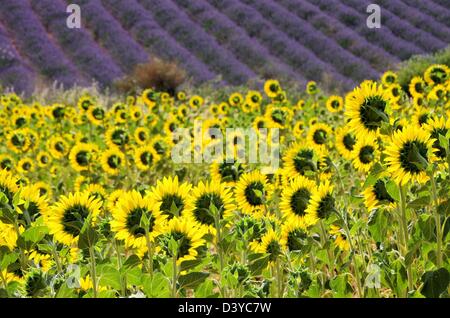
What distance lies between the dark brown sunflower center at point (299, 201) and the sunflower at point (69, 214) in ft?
1.66

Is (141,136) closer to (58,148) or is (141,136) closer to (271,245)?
(58,148)

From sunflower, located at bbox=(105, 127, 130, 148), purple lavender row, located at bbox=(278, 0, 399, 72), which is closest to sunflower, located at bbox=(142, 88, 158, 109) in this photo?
sunflower, located at bbox=(105, 127, 130, 148)

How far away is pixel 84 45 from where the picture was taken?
37.0 ft

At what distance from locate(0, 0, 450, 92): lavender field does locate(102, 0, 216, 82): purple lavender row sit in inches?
0.8

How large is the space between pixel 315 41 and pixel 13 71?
4.77 m

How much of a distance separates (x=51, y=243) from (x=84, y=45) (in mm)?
10483

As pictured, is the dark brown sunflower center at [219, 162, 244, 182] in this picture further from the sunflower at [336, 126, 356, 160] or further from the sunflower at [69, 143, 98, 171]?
the sunflower at [69, 143, 98, 171]

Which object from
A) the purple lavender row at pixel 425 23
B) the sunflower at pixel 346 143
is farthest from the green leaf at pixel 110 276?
the purple lavender row at pixel 425 23

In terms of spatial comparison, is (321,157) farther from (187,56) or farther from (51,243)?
(187,56)

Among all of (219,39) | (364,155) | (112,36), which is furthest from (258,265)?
(112,36)

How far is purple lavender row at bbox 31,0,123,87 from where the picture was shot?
10.8 metres

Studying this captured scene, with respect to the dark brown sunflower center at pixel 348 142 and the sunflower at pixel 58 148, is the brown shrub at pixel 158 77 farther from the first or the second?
the dark brown sunflower center at pixel 348 142

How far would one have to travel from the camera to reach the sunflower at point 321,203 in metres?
1.36
